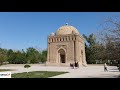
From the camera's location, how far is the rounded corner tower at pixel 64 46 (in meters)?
32.9

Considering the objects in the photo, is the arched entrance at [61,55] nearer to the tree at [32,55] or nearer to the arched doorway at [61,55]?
the arched doorway at [61,55]

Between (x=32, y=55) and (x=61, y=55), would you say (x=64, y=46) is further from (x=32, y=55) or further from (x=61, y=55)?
(x=32, y=55)

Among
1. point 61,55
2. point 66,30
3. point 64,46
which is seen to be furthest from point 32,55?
point 66,30

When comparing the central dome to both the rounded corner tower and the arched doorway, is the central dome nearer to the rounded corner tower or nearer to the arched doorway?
the rounded corner tower

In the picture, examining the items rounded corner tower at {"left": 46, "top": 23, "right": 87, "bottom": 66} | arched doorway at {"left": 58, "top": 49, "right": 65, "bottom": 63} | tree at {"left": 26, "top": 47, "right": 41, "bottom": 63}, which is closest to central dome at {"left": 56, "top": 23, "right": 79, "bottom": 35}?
rounded corner tower at {"left": 46, "top": 23, "right": 87, "bottom": 66}

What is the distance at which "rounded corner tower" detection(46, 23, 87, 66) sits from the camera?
3291 centimetres

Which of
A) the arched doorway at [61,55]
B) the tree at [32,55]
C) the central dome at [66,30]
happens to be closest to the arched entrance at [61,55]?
the arched doorway at [61,55]

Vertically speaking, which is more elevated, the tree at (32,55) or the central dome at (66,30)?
the central dome at (66,30)

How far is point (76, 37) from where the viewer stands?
3297cm

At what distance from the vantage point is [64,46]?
34000 millimetres
